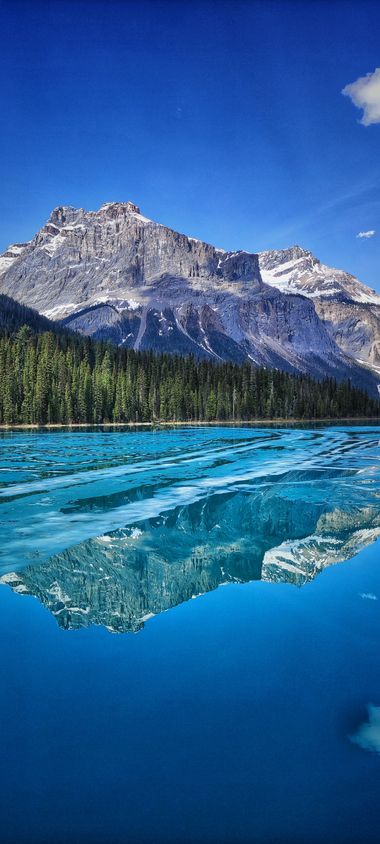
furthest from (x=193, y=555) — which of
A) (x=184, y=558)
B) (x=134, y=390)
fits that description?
(x=134, y=390)

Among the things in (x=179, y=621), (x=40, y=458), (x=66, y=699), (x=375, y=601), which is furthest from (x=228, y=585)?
(x=40, y=458)

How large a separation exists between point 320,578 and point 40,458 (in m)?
34.6

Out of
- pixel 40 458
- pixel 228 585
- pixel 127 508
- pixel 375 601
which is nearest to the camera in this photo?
pixel 375 601

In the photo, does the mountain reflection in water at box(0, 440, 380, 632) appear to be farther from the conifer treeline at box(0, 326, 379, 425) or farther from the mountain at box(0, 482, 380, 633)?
the conifer treeline at box(0, 326, 379, 425)

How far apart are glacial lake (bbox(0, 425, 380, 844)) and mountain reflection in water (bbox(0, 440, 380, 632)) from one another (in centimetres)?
8

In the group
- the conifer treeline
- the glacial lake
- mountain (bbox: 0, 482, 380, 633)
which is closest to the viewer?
the glacial lake

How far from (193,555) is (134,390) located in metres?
128

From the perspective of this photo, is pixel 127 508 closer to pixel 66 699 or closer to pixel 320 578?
pixel 320 578

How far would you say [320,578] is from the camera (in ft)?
47.4

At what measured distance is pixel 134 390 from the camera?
468ft

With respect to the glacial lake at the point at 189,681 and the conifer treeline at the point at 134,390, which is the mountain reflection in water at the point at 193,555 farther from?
the conifer treeline at the point at 134,390

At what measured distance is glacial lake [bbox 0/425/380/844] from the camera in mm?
5957

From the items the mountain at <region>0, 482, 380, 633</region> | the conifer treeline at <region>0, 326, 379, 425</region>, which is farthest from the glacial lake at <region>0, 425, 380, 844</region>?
the conifer treeline at <region>0, 326, 379, 425</region>

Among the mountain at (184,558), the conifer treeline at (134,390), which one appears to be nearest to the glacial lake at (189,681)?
the mountain at (184,558)
